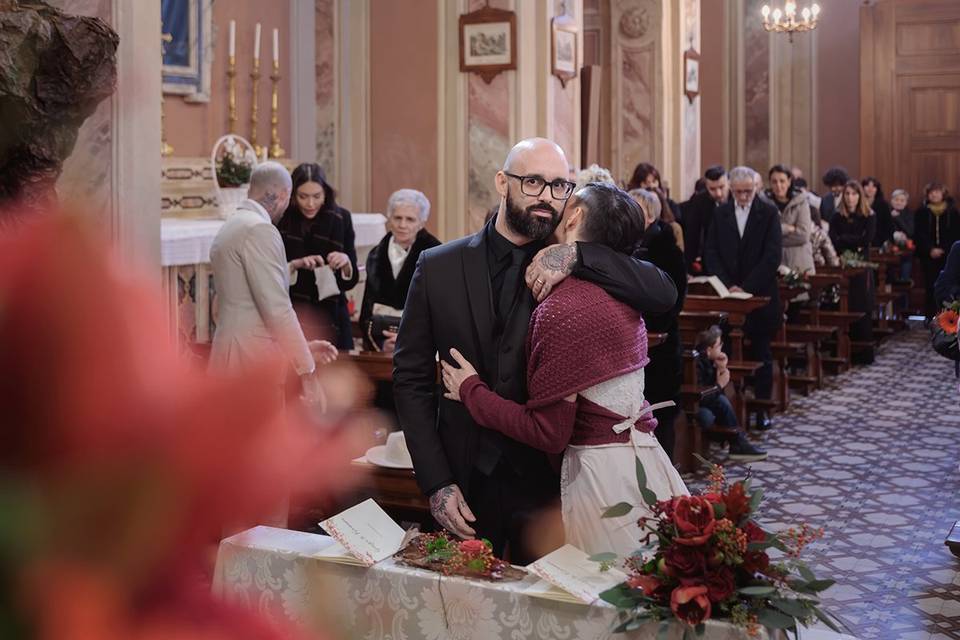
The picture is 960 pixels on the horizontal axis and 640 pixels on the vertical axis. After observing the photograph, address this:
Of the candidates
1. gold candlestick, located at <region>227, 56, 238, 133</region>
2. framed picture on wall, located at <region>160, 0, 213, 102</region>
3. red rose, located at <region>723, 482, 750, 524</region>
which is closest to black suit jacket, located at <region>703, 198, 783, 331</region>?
gold candlestick, located at <region>227, 56, 238, 133</region>

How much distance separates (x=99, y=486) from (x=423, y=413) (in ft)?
10.1

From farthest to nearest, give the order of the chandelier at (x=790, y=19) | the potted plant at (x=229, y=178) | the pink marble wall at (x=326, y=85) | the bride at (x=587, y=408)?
the chandelier at (x=790, y=19) < the pink marble wall at (x=326, y=85) < the potted plant at (x=229, y=178) < the bride at (x=587, y=408)

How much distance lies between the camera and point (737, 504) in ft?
9.01

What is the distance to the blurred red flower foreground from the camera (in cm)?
38

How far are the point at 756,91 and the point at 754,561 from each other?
60.2 ft

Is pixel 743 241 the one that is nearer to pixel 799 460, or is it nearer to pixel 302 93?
pixel 799 460

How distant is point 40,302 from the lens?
0.38 meters

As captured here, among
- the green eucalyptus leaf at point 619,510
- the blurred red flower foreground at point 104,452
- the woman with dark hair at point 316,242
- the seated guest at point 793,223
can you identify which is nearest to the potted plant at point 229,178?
the woman with dark hair at point 316,242

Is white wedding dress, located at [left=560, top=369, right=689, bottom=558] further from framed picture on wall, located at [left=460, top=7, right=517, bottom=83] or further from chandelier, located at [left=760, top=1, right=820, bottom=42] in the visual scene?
chandelier, located at [left=760, top=1, right=820, bottom=42]

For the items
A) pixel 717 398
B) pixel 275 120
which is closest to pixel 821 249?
pixel 717 398

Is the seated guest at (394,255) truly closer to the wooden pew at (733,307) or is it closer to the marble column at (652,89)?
the wooden pew at (733,307)

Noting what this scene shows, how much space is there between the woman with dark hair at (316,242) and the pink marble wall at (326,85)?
15.9 ft

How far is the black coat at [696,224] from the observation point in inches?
428

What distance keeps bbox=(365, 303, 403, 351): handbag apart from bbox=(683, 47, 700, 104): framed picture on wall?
32.3 feet
